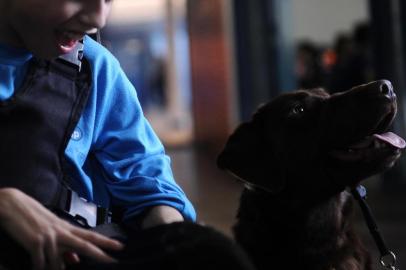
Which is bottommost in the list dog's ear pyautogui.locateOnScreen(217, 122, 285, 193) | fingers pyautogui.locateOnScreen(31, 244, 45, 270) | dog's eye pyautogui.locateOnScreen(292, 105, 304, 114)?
dog's ear pyautogui.locateOnScreen(217, 122, 285, 193)

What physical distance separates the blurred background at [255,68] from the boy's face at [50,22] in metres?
0.94

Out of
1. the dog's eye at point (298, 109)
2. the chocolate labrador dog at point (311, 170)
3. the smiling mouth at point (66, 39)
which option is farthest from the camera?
the dog's eye at point (298, 109)

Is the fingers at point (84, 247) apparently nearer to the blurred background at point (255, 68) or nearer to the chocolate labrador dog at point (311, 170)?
the chocolate labrador dog at point (311, 170)

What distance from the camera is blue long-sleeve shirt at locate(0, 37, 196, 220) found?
4.69ft

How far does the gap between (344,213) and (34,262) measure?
135 centimetres

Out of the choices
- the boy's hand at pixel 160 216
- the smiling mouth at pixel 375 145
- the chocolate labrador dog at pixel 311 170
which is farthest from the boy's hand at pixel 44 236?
the smiling mouth at pixel 375 145

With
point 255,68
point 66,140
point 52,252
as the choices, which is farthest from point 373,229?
point 255,68

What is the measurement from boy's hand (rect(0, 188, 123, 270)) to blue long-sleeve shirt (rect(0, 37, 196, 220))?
10.3 inches

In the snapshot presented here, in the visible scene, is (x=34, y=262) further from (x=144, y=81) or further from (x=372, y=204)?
(x=144, y=81)

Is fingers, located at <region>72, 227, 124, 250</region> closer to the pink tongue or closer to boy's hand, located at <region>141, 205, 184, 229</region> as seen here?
boy's hand, located at <region>141, 205, 184, 229</region>

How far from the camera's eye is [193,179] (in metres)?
7.89

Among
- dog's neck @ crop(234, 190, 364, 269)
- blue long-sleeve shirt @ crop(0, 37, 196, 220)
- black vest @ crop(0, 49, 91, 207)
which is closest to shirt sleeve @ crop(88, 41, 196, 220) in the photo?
blue long-sleeve shirt @ crop(0, 37, 196, 220)

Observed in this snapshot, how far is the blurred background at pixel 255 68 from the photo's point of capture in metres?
6.59

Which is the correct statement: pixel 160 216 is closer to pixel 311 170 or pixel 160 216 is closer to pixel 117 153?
pixel 117 153
